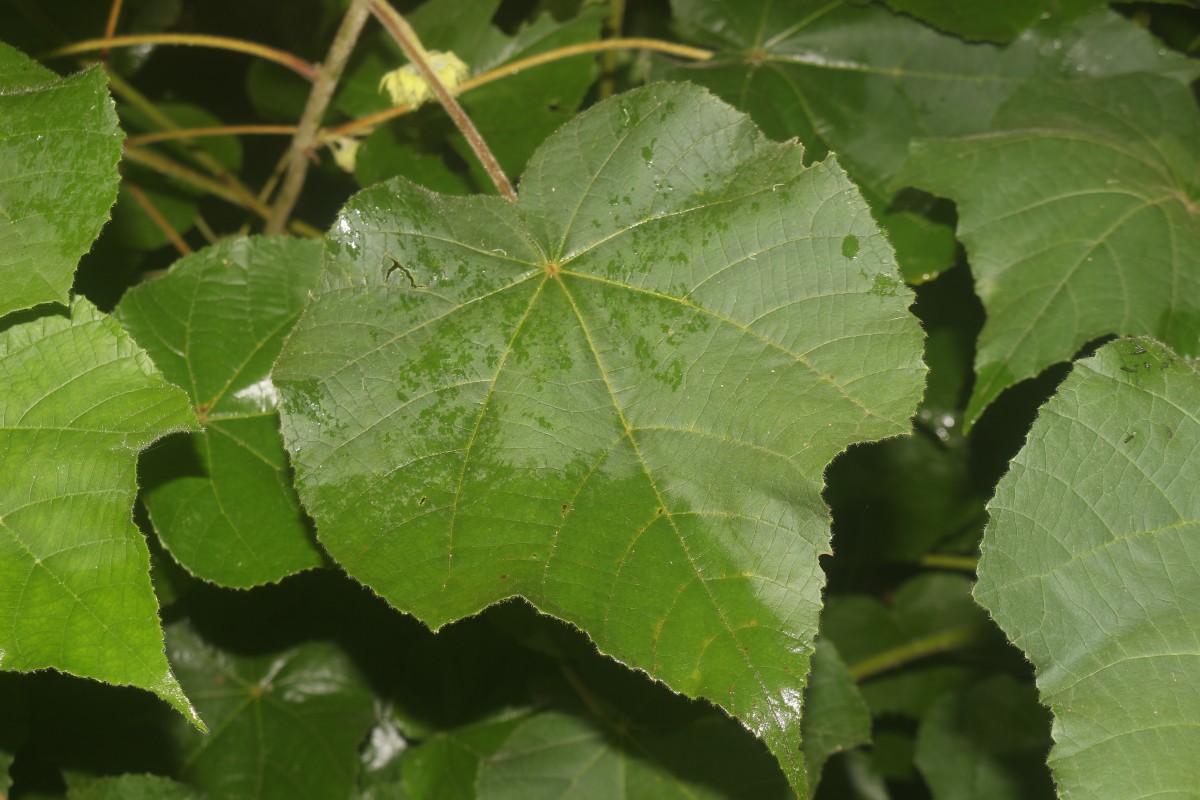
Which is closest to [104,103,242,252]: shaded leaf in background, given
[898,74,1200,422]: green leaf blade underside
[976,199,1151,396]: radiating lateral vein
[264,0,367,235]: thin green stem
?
[264,0,367,235]: thin green stem

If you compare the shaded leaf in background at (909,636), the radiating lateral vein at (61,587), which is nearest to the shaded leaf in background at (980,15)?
the shaded leaf in background at (909,636)

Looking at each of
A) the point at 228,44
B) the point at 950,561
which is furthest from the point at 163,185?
the point at 950,561

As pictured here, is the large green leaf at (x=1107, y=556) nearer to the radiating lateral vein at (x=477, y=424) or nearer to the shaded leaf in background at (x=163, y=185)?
the radiating lateral vein at (x=477, y=424)

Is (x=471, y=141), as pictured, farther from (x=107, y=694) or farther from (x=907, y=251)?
(x=107, y=694)

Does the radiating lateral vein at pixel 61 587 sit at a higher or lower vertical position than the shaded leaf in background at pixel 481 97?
lower

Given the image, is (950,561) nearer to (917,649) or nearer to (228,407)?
(917,649)

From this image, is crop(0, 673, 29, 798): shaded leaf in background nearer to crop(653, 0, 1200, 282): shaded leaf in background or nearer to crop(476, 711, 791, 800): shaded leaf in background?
crop(476, 711, 791, 800): shaded leaf in background
